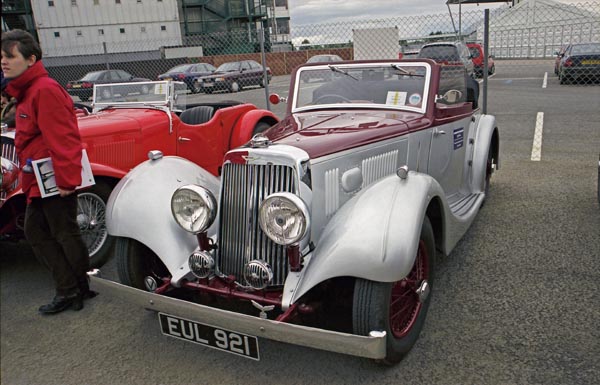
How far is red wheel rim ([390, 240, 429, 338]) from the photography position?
249 cm

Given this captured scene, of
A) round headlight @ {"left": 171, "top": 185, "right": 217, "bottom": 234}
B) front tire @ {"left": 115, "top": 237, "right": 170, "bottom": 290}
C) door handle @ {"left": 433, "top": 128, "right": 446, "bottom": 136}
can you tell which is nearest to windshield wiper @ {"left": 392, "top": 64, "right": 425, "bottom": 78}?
door handle @ {"left": 433, "top": 128, "right": 446, "bottom": 136}

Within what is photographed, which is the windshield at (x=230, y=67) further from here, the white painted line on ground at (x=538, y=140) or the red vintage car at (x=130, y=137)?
the red vintage car at (x=130, y=137)

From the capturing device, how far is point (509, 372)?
2338mm

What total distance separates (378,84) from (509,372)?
2.23 metres

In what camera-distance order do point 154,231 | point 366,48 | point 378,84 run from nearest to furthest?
1. point 154,231
2. point 378,84
3. point 366,48

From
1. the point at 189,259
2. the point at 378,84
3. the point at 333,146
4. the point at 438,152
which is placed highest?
the point at 378,84

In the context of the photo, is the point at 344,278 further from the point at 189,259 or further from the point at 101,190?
the point at 101,190

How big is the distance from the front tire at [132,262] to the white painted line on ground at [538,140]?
540 cm

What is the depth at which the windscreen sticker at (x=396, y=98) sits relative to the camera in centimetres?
362

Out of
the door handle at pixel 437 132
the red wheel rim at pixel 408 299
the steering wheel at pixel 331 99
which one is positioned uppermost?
the steering wheel at pixel 331 99

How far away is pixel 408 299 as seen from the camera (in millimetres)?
2600

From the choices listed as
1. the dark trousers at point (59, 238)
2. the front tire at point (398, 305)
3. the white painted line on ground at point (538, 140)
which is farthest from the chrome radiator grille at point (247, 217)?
the white painted line on ground at point (538, 140)

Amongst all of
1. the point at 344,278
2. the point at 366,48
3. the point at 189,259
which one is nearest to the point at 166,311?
the point at 189,259

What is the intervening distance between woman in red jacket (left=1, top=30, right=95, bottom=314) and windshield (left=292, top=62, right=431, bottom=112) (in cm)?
174
